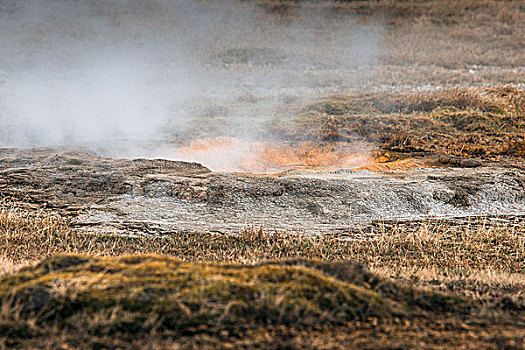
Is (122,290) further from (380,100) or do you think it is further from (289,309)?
(380,100)

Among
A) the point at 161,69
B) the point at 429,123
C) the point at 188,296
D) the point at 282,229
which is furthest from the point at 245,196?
the point at 161,69

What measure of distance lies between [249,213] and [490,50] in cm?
1763

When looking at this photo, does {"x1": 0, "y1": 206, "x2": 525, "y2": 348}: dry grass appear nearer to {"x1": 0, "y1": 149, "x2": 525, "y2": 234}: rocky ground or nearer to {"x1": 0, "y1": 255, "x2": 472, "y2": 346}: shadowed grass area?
{"x1": 0, "y1": 255, "x2": 472, "y2": 346}: shadowed grass area

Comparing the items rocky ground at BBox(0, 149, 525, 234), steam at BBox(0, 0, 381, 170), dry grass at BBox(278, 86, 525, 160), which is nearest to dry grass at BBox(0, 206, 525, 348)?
rocky ground at BBox(0, 149, 525, 234)

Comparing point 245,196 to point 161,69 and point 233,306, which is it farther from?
point 161,69

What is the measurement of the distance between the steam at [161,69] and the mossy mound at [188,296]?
4.35m

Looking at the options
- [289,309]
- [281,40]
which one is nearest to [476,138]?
[289,309]

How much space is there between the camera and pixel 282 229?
436 centimetres

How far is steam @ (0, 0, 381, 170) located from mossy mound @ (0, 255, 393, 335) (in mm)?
4351

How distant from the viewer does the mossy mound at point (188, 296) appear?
79.0 inches

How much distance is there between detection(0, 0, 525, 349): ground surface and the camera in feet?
6.63

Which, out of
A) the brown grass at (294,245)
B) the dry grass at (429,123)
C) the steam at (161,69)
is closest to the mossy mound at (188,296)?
the brown grass at (294,245)

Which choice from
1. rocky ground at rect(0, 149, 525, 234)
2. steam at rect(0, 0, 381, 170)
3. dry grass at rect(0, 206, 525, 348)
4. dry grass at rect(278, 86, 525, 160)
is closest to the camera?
dry grass at rect(0, 206, 525, 348)

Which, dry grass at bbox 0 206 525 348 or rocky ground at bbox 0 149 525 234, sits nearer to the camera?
dry grass at bbox 0 206 525 348
